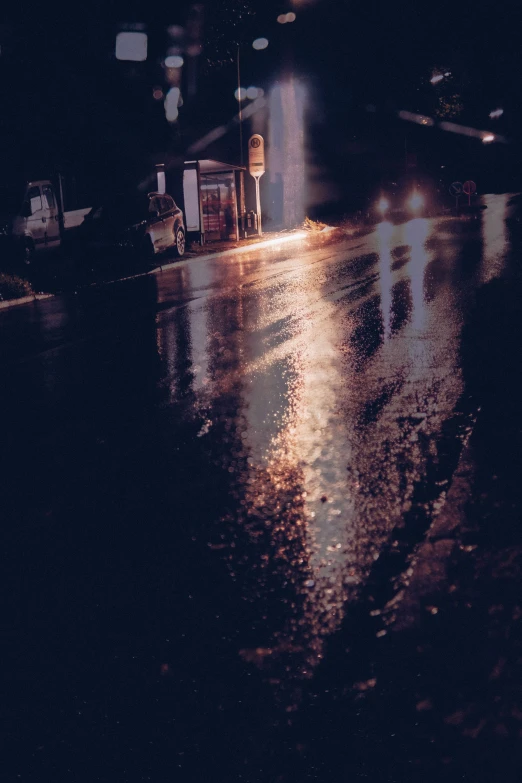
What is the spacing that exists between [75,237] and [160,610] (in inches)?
774

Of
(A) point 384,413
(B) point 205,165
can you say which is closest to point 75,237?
(B) point 205,165

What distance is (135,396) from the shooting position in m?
8.73

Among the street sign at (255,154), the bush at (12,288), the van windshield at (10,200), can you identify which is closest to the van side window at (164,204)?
the van windshield at (10,200)

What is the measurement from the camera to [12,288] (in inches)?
687

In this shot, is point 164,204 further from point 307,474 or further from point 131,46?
point 307,474

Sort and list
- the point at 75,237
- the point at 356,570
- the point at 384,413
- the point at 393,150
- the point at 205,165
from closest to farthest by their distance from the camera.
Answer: the point at 356,570 < the point at 384,413 < the point at 75,237 < the point at 205,165 < the point at 393,150

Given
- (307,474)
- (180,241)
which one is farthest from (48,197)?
(307,474)

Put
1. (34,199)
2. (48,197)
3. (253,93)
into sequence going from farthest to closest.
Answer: (253,93) < (48,197) < (34,199)

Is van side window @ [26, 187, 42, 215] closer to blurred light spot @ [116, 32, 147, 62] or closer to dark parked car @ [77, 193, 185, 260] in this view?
dark parked car @ [77, 193, 185, 260]

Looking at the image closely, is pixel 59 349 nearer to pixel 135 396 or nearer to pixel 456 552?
pixel 135 396

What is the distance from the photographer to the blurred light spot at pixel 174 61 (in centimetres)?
3002

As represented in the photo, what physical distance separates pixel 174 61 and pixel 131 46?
3636 mm

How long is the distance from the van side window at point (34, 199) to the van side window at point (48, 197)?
284 mm

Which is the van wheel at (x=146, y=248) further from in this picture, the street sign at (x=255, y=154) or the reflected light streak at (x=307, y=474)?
the reflected light streak at (x=307, y=474)
